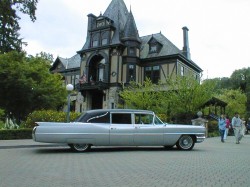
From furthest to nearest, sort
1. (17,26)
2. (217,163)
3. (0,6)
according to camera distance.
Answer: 1. (17,26)
2. (0,6)
3. (217,163)

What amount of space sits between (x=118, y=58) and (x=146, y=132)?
1054 inches

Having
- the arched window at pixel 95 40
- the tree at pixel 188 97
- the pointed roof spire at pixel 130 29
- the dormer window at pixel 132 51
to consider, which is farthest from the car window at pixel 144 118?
the arched window at pixel 95 40

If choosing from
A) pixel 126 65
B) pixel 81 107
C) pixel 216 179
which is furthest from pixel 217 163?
pixel 81 107

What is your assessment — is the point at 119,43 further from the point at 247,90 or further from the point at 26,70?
the point at 247,90

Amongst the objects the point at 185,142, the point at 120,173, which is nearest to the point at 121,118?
the point at 185,142

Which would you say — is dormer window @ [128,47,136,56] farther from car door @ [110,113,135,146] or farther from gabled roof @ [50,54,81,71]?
car door @ [110,113,135,146]

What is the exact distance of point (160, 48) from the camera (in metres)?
40.1

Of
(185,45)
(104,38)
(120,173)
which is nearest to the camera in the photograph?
(120,173)

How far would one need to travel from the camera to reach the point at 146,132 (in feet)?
43.7

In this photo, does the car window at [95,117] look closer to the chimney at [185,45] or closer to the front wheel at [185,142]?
the front wheel at [185,142]

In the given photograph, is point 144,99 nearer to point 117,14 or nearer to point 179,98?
point 179,98

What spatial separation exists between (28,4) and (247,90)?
5709cm

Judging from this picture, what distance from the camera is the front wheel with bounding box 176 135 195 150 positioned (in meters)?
13.9

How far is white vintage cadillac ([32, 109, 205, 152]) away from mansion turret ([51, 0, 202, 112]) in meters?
24.2
